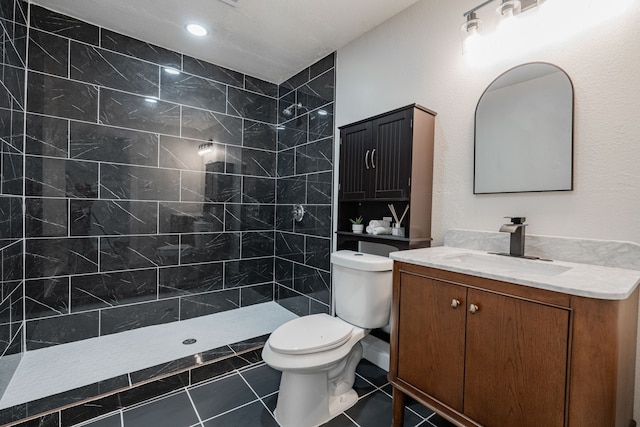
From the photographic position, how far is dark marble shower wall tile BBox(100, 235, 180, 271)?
90.7 inches

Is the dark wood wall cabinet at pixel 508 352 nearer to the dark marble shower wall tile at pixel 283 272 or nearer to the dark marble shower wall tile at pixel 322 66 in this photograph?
the dark marble shower wall tile at pixel 283 272

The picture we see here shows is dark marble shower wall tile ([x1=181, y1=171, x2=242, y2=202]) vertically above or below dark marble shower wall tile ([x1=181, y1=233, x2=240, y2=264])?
above

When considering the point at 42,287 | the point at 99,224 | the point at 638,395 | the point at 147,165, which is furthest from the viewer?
the point at 147,165

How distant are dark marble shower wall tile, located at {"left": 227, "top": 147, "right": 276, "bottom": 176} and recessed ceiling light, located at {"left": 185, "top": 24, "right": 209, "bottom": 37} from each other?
0.93 metres

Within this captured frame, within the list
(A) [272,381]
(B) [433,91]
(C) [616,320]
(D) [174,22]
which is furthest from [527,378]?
(D) [174,22]

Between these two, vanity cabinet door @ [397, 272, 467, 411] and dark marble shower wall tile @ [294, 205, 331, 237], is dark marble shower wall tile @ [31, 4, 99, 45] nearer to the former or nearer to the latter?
dark marble shower wall tile @ [294, 205, 331, 237]

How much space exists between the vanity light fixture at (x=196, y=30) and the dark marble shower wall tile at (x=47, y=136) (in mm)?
1093

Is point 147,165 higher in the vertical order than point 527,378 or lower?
higher

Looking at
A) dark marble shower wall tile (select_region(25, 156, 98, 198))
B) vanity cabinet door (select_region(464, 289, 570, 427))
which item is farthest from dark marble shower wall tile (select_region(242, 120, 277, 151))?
vanity cabinet door (select_region(464, 289, 570, 427))

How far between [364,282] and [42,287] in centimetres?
222

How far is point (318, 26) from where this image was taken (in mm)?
2115

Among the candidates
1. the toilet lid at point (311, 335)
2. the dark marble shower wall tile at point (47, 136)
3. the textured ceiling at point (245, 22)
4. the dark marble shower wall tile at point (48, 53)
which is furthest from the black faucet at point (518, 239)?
the dark marble shower wall tile at point (48, 53)

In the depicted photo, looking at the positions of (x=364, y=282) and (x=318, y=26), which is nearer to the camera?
(x=364, y=282)

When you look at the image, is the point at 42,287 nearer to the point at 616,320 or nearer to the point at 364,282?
the point at 364,282
